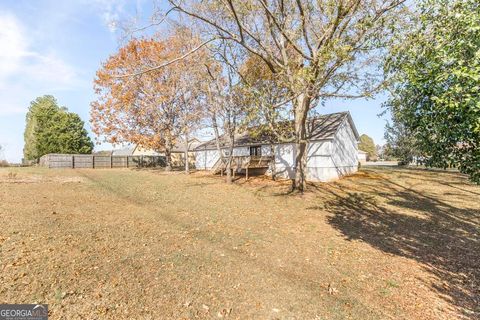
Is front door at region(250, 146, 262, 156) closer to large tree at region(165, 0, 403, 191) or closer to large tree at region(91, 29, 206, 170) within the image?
large tree at region(91, 29, 206, 170)

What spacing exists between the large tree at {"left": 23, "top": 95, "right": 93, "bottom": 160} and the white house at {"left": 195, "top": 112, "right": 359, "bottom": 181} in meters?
28.7

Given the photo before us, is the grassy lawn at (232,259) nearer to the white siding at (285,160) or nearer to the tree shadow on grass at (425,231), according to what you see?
the tree shadow on grass at (425,231)

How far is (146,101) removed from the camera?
78.6 ft

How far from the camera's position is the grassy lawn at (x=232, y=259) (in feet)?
13.0

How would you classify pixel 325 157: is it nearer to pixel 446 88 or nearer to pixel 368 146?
pixel 446 88

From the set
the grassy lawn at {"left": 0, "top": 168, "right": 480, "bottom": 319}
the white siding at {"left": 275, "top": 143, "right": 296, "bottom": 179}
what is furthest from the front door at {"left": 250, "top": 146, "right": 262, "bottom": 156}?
the grassy lawn at {"left": 0, "top": 168, "right": 480, "bottom": 319}

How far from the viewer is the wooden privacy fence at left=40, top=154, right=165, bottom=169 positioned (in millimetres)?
30700

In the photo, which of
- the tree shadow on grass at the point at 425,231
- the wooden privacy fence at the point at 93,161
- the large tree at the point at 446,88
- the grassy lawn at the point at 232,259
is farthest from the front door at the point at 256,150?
the wooden privacy fence at the point at 93,161

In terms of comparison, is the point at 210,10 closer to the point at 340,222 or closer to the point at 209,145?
the point at 340,222

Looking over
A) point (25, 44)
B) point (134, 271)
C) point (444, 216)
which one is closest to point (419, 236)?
point (444, 216)

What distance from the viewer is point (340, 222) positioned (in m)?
9.36

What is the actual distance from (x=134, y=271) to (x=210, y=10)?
1099 centimetres

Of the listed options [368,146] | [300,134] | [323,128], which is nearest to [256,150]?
[323,128]

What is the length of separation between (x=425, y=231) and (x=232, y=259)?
285 inches
